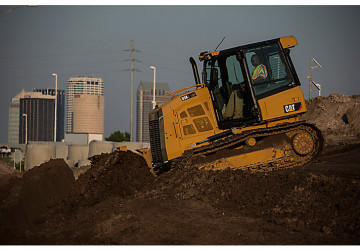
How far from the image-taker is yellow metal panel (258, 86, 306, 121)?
1293 cm

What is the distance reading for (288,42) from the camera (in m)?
13.3

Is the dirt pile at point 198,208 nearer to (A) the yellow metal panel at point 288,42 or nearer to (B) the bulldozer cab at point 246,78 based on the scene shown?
(B) the bulldozer cab at point 246,78

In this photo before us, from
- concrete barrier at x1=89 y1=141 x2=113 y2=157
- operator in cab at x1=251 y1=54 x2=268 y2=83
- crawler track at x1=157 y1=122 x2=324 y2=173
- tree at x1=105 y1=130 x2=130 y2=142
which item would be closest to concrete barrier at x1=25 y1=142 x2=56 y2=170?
concrete barrier at x1=89 y1=141 x2=113 y2=157

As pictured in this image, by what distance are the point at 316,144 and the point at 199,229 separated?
557cm

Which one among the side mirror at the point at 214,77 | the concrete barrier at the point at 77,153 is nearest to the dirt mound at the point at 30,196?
the side mirror at the point at 214,77

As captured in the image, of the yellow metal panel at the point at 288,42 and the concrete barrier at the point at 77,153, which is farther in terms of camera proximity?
the concrete barrier at the point at 77,153

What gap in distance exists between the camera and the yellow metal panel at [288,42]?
13234mm

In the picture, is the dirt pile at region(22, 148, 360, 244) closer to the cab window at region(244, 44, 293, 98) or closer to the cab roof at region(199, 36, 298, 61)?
the cab window at region(244, 44, 293, 98)

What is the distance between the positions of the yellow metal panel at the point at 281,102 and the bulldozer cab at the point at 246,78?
0.45 feet

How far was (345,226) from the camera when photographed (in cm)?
870

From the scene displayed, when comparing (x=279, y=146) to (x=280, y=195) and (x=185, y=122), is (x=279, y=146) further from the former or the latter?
(x=185, y=122)
